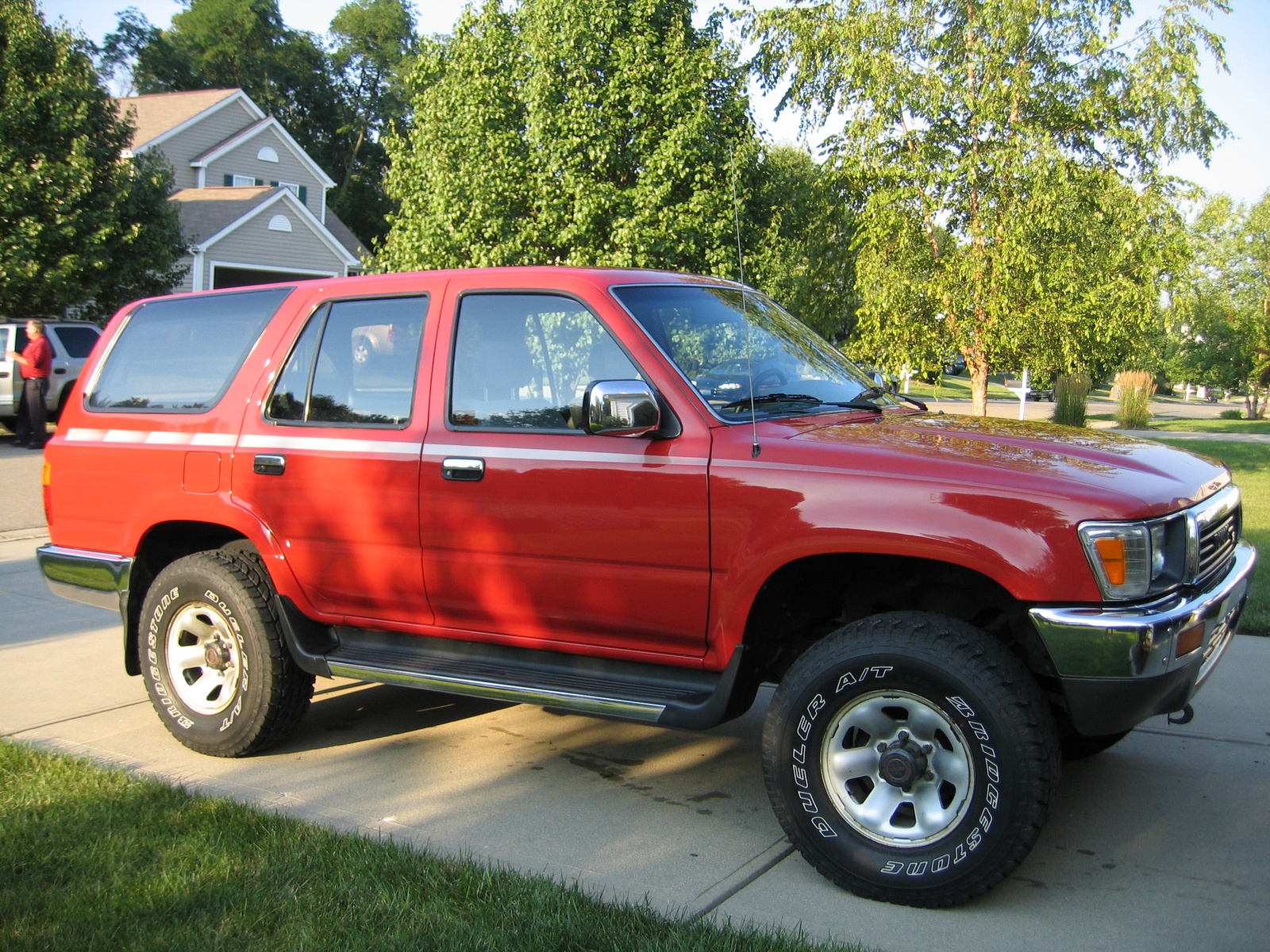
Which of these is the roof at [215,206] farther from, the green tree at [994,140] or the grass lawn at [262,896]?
the grass lawn at [262,896]

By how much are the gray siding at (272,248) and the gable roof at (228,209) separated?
0.64 ft

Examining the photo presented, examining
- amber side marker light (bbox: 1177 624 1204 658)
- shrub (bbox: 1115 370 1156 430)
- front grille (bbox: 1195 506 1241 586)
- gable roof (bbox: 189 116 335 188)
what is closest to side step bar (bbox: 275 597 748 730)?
amber side marker light (bbox: 1177 624 1204 658)

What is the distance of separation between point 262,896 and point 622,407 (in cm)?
186

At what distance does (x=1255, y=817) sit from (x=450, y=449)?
327 cm

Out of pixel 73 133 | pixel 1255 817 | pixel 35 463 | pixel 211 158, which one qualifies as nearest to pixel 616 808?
pixel 1255 817

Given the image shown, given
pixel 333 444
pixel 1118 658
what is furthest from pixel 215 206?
pixel 1118 658

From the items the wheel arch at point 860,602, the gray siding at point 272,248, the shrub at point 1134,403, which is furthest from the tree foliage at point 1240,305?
the wheel arch at point 860,602

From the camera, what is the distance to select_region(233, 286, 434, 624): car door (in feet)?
14.2

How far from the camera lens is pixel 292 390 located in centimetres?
471

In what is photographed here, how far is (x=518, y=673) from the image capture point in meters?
4.13

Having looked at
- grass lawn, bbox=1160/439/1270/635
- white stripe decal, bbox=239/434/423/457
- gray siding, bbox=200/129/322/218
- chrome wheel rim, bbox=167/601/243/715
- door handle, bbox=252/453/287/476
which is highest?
gray siding, bbox=200/129/322/218

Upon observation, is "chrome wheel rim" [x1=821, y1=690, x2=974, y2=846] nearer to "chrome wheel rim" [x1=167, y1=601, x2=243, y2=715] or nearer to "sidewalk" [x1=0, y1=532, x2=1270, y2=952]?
"sidewalk" [x1=0, y1=532, x2=1270, y2=952]

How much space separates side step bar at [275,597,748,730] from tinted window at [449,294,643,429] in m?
0.89

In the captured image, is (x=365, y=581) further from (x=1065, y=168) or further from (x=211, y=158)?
(x=211, y=158)
